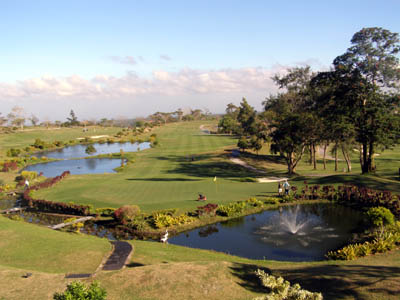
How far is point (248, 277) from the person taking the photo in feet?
43.3

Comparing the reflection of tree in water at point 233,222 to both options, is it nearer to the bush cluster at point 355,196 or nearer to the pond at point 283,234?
the pond at point 283,234

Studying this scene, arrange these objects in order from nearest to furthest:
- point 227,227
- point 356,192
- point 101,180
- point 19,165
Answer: point 227,227
point 356,192
point 101,180
point 19,165

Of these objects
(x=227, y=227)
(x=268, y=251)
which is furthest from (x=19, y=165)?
(x=268, y=251)

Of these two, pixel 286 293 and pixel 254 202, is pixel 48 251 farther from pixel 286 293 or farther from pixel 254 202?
pixel 254 202

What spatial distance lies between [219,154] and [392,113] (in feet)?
127

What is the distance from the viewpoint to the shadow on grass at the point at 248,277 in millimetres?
12334

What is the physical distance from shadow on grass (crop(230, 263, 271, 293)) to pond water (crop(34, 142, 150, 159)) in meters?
80.3

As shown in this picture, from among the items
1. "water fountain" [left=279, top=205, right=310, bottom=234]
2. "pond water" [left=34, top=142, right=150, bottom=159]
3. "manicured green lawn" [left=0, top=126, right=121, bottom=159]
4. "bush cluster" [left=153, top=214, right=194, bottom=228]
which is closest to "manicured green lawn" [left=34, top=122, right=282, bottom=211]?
"bush cluster" [left=153, top=214, right=194, bottom=228]

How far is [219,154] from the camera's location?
72750mm

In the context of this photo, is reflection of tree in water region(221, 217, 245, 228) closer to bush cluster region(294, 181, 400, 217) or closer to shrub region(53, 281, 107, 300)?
bush cluster region(294, 181, 400, 217)

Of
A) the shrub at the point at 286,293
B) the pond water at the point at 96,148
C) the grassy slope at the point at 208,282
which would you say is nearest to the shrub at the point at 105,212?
the grassy slope at the point at 208,282

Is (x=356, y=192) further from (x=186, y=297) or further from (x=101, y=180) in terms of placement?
(x=101, y=180)

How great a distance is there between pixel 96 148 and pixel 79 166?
121ft

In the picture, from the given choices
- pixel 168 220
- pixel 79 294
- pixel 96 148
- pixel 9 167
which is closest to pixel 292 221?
pixel 168 220
